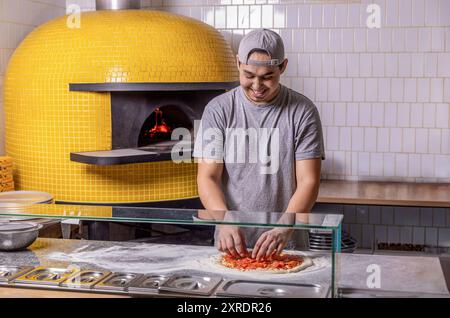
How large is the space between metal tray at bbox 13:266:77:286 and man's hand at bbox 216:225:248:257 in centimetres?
51

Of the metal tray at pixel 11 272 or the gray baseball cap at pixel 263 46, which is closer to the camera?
the metal tray at pixel 11 272

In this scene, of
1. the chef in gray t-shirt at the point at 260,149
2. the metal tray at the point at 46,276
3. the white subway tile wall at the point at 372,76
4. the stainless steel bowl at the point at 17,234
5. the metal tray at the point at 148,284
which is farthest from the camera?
the white subway tile wall at the point at 372,76

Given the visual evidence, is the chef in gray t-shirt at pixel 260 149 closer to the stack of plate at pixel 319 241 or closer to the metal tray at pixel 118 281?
the stack of plate at pixel 319 241

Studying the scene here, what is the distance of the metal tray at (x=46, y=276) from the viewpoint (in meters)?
2.18

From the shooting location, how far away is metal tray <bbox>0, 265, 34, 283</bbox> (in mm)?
2215

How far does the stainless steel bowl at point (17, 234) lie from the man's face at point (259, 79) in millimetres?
1101

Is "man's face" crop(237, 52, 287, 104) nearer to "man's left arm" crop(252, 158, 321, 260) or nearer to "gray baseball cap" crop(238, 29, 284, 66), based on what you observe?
"gray baseball cap" crop(238, 29, 284, 66)

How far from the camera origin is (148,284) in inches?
83.4

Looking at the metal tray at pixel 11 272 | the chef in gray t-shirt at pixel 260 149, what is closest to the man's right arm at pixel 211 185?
the chef in gray t-shirt at pixel 260 149

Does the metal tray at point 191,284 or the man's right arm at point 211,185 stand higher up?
the man's right arm at point 211,185

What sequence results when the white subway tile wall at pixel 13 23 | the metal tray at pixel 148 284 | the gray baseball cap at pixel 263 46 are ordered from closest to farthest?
the metal tray at pixel 148 284 < the gray baseball cap at pixel 263 46 < the white subway tile wall at pixel 13 23

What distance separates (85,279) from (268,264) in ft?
1.96

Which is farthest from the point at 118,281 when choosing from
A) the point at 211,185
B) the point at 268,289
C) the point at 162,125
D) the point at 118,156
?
the point at 162,125
